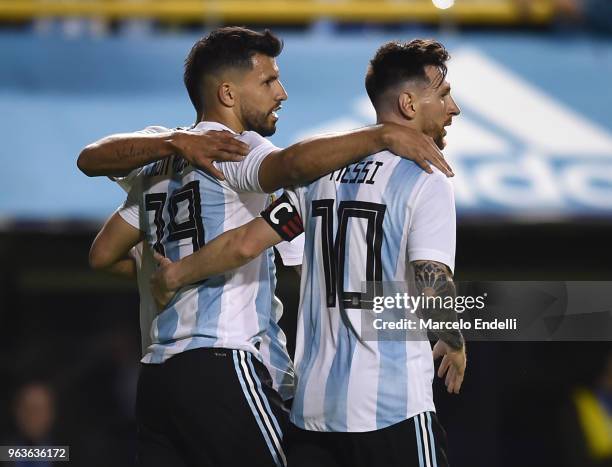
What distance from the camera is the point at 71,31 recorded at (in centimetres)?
754

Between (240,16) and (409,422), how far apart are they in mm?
5467

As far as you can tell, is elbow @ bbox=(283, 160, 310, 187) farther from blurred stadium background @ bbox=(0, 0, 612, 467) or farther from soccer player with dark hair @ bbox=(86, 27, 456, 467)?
blurred stadium background @ bbox=(0, 0, 612, 467)

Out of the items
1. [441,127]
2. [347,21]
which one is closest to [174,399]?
[441,127]

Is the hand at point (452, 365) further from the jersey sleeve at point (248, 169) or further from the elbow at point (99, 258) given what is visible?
the elbow at point (99, 258)

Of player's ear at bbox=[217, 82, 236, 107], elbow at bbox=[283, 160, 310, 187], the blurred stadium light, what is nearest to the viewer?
elbow at bbox=[283, 160, 310, 187]

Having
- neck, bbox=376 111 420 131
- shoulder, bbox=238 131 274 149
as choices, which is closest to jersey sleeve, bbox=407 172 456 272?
neck, bbox=376 111 420 131

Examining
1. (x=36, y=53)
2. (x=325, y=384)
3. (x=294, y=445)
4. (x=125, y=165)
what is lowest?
(x=294, y=445)

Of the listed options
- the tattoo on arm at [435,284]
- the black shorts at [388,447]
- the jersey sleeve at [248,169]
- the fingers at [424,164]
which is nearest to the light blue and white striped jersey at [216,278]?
the jersey sleeve at [248,169]

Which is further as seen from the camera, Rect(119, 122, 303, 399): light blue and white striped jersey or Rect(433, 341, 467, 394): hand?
Rect(119, 122, 303, 399): light blue and white striped jersey

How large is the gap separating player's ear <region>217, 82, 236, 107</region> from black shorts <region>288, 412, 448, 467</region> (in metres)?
1.27

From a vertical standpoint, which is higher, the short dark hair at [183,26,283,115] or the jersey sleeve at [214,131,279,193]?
the short dark hair at [183,26,283,115]

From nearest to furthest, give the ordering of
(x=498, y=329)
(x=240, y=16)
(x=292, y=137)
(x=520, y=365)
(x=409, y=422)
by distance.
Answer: (x=409, y=422) → (x=498, y=329) → (x=292, y=137) → (x=240, y=16) → (x=520, y=365)

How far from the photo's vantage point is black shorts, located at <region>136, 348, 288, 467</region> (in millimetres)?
3400

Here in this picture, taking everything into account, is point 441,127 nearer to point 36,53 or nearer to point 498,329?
point 498,329
